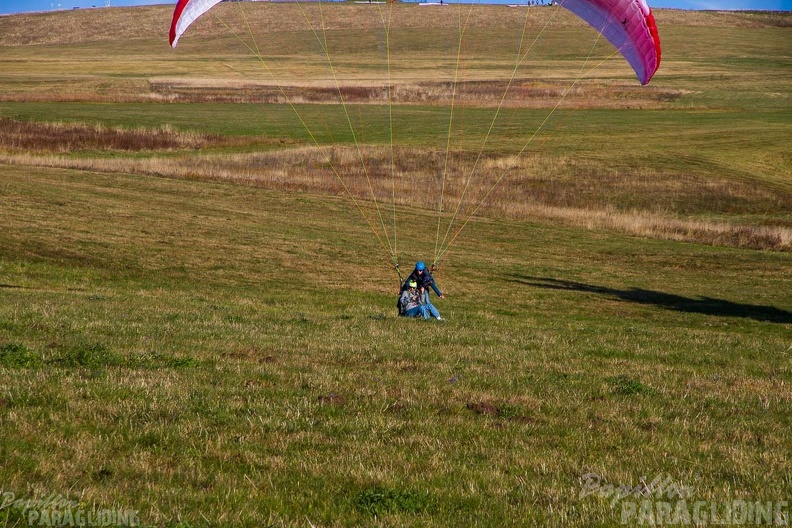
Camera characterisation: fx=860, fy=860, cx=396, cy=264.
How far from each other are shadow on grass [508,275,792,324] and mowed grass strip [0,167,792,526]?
2.15 ft

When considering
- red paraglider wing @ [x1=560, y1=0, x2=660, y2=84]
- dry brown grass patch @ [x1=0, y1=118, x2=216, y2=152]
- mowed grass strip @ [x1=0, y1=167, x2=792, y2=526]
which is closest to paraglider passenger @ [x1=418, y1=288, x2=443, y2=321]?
mowed grass strip @ [x1=0, y1=167, x2=792, y2=526]

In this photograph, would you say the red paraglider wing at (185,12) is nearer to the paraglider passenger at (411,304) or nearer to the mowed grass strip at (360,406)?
the mowed grass strip at (360,406)

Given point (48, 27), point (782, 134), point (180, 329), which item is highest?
point (48, 27)

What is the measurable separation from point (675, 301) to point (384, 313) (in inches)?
457

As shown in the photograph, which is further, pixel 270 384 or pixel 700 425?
pixel 270 384

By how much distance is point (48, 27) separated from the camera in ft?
577

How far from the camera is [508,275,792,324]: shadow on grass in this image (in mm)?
25828

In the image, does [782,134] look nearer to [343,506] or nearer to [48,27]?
[343,506]

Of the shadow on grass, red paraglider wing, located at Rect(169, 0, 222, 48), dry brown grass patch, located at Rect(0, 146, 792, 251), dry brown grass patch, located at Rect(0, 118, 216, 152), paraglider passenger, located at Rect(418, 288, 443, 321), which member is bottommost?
the shadow on grass

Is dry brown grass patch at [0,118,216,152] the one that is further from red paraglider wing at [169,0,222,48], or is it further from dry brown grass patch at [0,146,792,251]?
red paraglider wing at [169,0,222,48]

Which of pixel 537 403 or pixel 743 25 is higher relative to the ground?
pixel 743 25

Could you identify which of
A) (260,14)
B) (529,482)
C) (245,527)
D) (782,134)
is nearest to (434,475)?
(529,482)

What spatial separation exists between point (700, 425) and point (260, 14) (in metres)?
174

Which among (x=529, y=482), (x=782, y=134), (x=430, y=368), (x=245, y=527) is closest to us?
(x=245, y=527)
